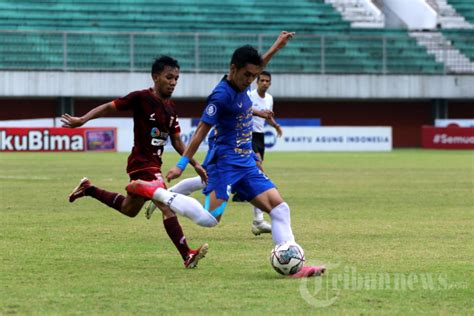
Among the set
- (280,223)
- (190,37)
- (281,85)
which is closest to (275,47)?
(280,223)

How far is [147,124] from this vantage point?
10.4 meters

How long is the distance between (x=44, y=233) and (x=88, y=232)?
0.55m

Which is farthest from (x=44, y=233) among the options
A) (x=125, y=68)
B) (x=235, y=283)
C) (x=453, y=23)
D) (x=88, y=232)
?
(x=453, y=23)

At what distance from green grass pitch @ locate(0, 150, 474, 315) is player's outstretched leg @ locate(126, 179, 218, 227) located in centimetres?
46

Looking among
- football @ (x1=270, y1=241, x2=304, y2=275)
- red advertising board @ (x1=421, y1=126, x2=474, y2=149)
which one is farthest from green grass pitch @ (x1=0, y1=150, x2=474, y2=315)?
red advertising board @ (x1=421, y1=126, x2=474, y2=149)

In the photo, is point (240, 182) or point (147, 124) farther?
point (147, 124)

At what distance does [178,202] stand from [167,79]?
4.62 feet

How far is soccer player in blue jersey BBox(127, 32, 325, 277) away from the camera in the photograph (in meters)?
9.46

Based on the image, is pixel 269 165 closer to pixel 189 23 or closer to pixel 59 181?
pixel 59 181

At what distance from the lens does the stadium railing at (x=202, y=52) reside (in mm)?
46500

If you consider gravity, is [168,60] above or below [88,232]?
above

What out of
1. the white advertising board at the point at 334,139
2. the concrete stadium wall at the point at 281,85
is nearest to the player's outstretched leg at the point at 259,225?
the white advertising board at the point at 334,139

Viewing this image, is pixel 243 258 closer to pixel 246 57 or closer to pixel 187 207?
pixel 187 207

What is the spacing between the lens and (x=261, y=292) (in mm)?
8148
